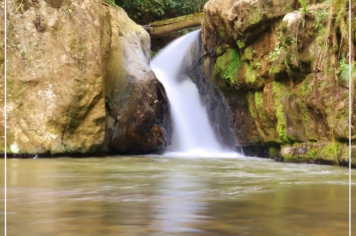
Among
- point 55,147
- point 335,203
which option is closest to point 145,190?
point 335,203

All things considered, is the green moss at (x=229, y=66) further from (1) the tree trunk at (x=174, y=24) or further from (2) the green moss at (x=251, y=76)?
(1) the tree trunk at (x=174, y=24)

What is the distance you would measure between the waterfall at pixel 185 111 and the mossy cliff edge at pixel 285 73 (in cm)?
132

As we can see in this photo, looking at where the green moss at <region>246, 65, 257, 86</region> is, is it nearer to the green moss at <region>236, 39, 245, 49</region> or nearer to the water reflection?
the green moss at <region>236, 39, 245, 49</region>

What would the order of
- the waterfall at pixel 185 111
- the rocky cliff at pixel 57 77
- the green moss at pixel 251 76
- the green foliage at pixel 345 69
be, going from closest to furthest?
the green foliage at pixel 345 69 → the green moss at pixel 251 76 → the rocky cliff at pixel 57 77 → the waterfall at pixel 185 111

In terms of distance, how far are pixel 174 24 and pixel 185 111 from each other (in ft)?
13.2

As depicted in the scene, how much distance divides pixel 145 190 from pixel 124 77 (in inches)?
352

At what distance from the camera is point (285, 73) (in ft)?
36.9

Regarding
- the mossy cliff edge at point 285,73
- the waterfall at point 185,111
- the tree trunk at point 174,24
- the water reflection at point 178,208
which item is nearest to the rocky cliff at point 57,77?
the waterfall at point 185,111

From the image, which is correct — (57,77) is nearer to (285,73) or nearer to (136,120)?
(136,120)

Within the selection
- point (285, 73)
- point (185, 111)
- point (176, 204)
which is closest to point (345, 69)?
point (285, 73)

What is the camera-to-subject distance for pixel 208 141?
51.4 feet

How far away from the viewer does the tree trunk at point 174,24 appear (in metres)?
18.4

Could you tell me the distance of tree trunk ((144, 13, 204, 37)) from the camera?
1844 centimetres

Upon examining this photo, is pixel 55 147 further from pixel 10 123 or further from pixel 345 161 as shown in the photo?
pixel 345 161
